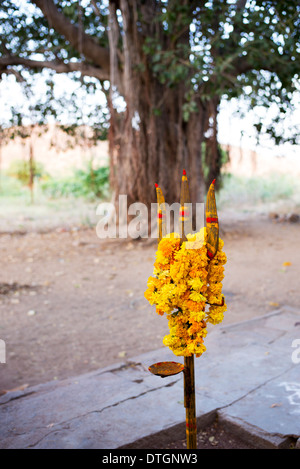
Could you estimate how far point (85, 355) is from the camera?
3482 mm

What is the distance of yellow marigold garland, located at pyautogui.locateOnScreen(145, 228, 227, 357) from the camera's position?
62.9 inches

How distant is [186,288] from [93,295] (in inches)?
138

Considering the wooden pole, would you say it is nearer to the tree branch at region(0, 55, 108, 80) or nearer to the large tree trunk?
the large tree trunk

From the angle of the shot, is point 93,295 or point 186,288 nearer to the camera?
point 186,288

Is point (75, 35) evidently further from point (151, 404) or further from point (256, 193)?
point (256, 193)

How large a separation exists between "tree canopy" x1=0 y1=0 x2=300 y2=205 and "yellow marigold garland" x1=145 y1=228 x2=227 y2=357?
180 inches

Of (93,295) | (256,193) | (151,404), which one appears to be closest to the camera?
(151,404)

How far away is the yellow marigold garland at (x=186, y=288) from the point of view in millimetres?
1598

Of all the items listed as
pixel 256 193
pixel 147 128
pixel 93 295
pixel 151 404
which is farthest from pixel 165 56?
pixel 256 193

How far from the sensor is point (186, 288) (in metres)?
1.60

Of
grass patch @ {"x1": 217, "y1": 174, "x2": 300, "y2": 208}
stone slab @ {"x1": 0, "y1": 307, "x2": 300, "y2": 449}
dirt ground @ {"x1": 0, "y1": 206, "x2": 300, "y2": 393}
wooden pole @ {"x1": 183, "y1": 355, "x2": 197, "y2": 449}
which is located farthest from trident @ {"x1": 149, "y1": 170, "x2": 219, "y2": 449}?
grass patch @ {"x1": 217, "y1": 174, "x2": 300, "y2": 208}

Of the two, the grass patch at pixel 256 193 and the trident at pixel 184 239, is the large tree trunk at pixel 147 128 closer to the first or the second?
the grass patch at pixel 256 193

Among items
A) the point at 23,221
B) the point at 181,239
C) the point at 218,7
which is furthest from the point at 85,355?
the point at 23,221

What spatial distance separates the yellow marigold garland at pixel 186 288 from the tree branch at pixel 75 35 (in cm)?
584
